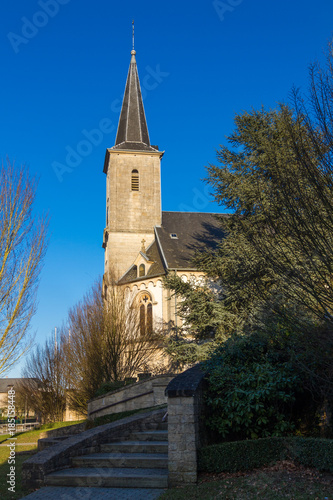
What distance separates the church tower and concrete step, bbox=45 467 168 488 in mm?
25684

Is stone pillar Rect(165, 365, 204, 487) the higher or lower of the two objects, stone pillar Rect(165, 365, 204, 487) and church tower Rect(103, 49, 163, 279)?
the lower

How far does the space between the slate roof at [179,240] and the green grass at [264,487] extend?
22992 mm

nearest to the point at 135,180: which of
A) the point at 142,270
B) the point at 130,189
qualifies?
the point at 130,189

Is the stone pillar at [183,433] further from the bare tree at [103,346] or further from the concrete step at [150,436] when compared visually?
the bare tree at [103,346]

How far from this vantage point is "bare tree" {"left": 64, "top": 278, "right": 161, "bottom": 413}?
23.2m

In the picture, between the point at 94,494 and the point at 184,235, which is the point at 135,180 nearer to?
the point at 184,235

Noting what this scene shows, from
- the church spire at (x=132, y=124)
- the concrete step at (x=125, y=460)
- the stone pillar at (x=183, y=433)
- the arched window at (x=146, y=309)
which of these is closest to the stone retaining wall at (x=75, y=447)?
the concrete step at (x=125, y=460)

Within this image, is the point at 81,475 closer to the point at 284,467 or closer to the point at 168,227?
the point at 284,467

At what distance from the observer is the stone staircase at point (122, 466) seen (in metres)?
7.32

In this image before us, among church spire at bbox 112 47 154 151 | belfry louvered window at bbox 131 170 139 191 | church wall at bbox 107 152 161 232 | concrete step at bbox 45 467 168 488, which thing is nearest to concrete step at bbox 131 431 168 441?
concrete step at bbox 45 467 168 488

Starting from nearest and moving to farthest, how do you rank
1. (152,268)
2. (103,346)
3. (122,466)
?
(122,466), (103,346), (152,268)

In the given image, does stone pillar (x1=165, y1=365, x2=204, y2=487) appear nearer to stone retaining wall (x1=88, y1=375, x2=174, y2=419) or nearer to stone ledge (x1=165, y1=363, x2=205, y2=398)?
stone ledge (x1=165, y1=363, x2=205, y2=398)

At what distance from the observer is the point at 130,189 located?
36875mm

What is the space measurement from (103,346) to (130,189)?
54.8ft
